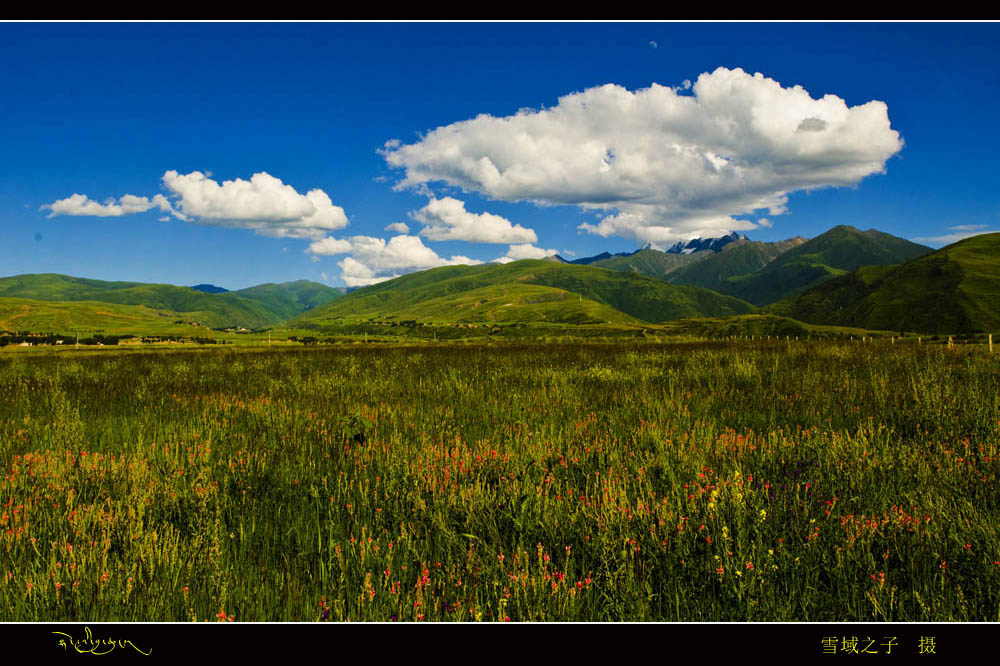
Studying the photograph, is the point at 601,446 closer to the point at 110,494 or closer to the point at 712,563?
the point at 712,563

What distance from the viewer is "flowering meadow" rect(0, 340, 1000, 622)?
2793mm

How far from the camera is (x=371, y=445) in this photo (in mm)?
A: 5805

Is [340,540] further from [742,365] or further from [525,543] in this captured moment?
[742,365]

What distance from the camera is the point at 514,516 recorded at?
370 cm

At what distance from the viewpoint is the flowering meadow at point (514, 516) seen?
279 cm

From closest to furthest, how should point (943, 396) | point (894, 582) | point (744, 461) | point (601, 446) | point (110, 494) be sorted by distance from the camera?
point (894, 582) → point (110, 494) → point (744, 461) → point (601, 446) → point (943, 396)

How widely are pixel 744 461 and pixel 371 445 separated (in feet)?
14.7

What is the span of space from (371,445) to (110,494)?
8.53 ft

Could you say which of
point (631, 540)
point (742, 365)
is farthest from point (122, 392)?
point (742, 365)

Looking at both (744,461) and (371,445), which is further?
(371,445)
